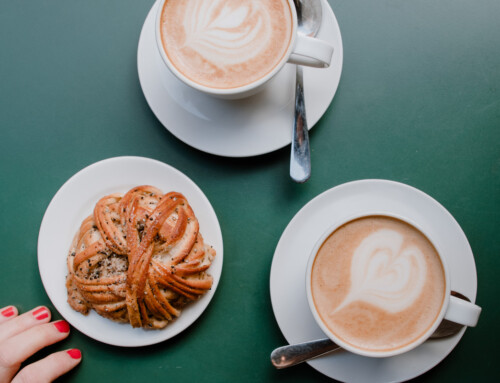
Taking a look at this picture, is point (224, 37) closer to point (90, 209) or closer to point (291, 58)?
point (291, 58)

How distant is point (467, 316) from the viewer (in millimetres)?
1112

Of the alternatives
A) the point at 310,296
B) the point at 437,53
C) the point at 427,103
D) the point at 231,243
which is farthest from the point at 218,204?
the point at 437,53

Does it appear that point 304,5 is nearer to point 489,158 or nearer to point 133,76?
point 133,76

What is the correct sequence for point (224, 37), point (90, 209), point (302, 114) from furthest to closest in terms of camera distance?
point (90, 209) < point (302, 114) < point (224, 37)

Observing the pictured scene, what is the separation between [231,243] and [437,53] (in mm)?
905

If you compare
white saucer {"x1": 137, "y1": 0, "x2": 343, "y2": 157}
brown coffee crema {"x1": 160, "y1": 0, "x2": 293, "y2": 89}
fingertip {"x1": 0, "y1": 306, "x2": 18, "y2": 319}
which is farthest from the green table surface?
brown coffee crema {"x1": 160, "y1": 0, "x2": 293, "y2": 89}

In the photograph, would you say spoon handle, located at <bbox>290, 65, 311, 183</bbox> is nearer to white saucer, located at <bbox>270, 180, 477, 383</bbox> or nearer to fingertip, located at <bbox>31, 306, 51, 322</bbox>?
white saucer, located at <bbox>270, 180, 477, 383</bbox>

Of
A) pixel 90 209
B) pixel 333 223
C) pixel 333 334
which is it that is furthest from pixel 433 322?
pixel 90 209

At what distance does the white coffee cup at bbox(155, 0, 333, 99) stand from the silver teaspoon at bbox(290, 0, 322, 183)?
0.15 metres

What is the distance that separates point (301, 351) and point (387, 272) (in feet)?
1.11

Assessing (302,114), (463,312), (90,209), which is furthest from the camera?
(90,209)

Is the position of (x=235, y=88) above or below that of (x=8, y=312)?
above

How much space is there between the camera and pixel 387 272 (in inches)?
46.3

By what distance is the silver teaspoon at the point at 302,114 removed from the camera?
52.2 inches
